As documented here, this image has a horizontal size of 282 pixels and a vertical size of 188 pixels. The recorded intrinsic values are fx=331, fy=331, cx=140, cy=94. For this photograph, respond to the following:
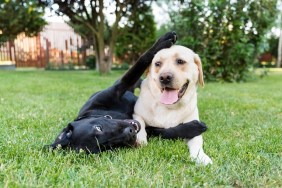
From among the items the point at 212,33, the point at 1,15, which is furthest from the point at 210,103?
the point at 1,15

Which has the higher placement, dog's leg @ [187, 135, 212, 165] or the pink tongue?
the pink tongue

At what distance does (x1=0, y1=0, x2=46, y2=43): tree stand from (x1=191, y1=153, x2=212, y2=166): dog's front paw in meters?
14.3

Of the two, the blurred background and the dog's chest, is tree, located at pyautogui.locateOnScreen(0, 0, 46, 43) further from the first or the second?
the dog's chest

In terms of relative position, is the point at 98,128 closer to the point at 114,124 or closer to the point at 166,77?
the point at 114,124

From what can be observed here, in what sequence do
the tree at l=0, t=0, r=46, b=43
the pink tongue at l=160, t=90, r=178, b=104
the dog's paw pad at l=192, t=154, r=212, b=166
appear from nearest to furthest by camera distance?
the dog's paw pad at l=192, t=154, r=212, b=166 < the pink tongue at l=160, t=90, r=178, b=104 < the tree at l=0, t=0, r=46, b=43

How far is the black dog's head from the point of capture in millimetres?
2105

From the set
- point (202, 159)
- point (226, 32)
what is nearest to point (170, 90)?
point (202, 159)

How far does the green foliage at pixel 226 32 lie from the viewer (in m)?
9.10

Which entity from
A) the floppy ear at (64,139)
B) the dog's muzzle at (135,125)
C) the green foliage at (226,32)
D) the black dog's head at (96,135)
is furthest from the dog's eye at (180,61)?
the green foliage at (226,32)

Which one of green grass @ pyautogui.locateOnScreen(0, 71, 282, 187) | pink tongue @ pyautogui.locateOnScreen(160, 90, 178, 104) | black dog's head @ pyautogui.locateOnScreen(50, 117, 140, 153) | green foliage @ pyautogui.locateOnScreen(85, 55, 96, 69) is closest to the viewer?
green grass @ pyautogui.locateOnScreen(0, 71, 282, 187)

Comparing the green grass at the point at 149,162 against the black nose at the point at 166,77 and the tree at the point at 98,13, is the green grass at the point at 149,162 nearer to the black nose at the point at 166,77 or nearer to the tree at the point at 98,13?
the black nose at the point at 166,77

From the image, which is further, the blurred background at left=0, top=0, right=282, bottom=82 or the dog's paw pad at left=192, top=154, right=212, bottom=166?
the blurred background at left=0, top=0, right=282, bottom=82

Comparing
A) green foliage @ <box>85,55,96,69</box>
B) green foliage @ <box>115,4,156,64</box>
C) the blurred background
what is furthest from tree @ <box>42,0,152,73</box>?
green foliage @ <box>85,55,96,69</box>

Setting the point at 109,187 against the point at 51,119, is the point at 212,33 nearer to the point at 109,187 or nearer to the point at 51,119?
the point at 51,119
